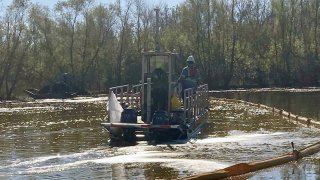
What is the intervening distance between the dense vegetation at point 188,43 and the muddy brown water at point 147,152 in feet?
146

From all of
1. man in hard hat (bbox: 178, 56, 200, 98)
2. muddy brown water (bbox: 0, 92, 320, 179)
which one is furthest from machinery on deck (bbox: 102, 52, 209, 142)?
muddy brown water (bbox: 0, 92, 320, 179)

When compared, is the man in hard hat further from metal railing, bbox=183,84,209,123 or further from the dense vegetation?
the dense vegetation

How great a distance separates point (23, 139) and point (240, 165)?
8871 mm

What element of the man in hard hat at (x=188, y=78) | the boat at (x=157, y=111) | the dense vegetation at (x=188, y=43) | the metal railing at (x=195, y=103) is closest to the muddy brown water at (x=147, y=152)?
the boat at (x=157, y=111)

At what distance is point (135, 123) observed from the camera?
16.9 metres

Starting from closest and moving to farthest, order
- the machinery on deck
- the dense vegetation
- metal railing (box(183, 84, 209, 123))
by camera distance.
A: the machinery on deck < metal railing (box(183, 84, 209, 123)) < the dense vegetation

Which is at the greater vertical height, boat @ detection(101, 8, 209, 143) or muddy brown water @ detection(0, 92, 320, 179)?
boat @ detection(101, 8, 209, 143)

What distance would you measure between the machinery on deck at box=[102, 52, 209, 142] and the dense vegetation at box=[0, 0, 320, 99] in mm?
47384

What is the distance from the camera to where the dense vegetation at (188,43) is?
6700cm

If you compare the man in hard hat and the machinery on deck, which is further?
the man in hard hat

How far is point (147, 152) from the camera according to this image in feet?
48.5

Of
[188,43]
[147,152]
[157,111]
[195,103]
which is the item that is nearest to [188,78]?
[195,103]

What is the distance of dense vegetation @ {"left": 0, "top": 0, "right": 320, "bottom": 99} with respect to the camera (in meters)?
67.0

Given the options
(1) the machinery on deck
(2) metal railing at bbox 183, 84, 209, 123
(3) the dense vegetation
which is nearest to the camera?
(1) the machinery on deck
